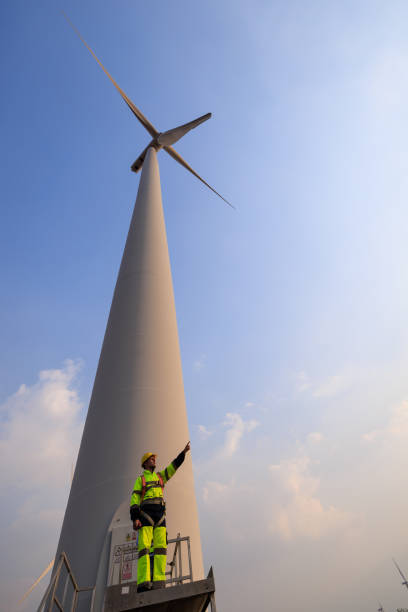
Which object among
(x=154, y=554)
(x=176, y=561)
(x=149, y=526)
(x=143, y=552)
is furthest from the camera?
(x=176, y=561)

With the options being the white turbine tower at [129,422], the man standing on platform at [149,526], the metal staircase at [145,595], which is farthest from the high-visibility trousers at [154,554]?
the white turbine tower at [129,422]

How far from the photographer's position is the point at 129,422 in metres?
6.88

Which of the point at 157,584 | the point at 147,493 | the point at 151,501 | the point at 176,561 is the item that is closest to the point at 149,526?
the point at 151,501

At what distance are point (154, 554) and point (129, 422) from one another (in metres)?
2.45

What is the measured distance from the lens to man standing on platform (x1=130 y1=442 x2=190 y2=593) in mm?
4594

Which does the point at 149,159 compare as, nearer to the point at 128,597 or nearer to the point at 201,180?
the point at 201,180

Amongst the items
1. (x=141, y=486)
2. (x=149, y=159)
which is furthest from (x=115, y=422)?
(x=149, y=159)

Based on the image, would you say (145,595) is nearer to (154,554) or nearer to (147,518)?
(154,554)

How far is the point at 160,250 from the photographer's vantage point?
11.3 meters

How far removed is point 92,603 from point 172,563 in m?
1.24

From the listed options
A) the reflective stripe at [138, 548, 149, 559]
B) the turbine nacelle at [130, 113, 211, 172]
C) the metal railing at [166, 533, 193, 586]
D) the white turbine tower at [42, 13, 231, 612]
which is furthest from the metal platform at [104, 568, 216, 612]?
the turbine nacelle at [130, 113, 211, 172]

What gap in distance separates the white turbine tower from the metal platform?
1230 mm

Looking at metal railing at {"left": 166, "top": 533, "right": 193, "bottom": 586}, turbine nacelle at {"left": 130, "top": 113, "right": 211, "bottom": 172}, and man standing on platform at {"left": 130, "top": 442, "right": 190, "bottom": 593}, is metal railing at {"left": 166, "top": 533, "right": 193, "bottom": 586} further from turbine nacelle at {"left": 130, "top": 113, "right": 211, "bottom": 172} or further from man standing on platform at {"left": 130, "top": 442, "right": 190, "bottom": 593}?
turbine nacelle at {"left": 130, "top": 113, "right": 211, "bottom": 172}

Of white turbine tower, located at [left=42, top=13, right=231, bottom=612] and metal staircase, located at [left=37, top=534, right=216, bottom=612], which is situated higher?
white turbine tower, located at [left=42, top=13, right=231, bottom=612]
